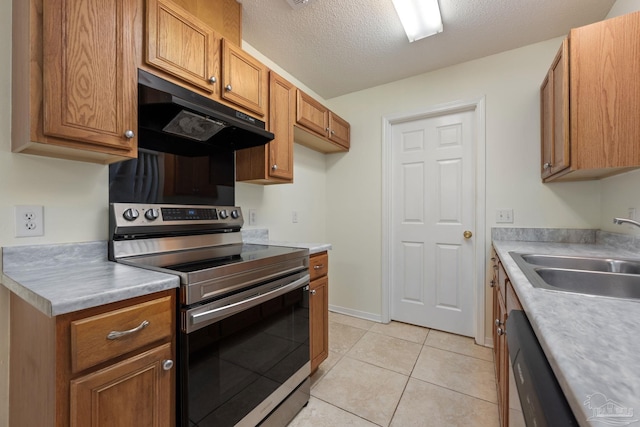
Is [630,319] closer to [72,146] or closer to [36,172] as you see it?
[72,146]

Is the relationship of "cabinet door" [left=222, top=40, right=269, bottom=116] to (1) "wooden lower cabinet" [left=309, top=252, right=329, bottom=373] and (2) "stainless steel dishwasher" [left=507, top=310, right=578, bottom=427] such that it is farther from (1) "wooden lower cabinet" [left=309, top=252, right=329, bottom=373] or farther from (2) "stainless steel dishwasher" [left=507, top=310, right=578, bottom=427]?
(2) "stainless steel dishwasher" [left=507, top=310, right=578, bottom=427]

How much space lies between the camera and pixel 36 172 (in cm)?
113

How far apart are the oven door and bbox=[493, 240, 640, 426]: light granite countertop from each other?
100 cm

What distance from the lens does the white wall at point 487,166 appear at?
2.10m

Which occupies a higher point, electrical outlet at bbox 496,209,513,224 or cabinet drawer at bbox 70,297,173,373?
electrical outlet at bbox 496,209,513,224

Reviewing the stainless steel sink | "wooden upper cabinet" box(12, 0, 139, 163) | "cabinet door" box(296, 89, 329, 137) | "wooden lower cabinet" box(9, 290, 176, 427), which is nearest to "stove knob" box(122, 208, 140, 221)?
"wooden upper cabinet" box(12, 0, 139, 163)

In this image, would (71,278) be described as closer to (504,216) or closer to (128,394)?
(128,394)

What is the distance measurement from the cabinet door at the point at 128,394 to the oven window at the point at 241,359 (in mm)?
65

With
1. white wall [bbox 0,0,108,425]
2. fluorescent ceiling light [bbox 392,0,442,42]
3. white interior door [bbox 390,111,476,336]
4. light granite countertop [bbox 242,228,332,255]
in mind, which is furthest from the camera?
white interior door [bbox 390,111,476,336]

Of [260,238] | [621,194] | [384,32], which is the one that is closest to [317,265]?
[260,238]

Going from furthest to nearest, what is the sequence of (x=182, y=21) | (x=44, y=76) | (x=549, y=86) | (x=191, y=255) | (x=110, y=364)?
(x=549, y=86)
(x=191, y=255)
(x=182, y=21)
(x=44, y=76)
(x=110, y=364)

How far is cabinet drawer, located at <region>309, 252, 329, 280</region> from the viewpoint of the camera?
1.72m

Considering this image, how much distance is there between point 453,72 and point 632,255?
1.84 metres

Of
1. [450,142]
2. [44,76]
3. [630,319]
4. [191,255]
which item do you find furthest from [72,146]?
[450,142]
